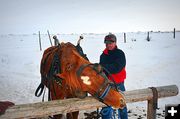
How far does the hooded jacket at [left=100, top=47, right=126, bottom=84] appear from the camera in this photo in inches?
148

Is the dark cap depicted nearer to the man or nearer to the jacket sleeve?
the man

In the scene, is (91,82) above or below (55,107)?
above

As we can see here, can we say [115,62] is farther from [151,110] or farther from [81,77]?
[81,77]

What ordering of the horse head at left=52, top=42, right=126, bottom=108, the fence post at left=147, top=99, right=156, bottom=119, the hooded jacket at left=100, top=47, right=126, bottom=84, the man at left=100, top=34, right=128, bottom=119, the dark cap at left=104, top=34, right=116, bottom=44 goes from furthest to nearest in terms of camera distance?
the dark cap at left=104, top=34, right=116, bottom=44 < the man at left=100, top=34, right=128, bottom=119 < the hooded jacket at left=100, top=47, right=126, bottom=84 < the fence post at left=147, top=99, right=156, bottom=119 < the horse head at left=52, top=42, right=126, bottom=108

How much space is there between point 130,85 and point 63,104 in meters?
6.90

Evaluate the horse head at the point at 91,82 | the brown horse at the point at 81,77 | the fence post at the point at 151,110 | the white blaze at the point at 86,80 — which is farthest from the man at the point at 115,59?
the white blaze at the point at 86,80

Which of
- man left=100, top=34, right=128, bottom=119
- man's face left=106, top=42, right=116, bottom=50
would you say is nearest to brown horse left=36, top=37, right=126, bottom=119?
man left=100, top=34, right=128, bottom=119

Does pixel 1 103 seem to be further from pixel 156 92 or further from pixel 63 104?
pixel 156 92

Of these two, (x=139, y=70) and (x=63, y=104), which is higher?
(x=63, y=104)

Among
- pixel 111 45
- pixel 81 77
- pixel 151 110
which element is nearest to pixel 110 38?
pixel 111 45

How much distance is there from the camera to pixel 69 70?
2734mm

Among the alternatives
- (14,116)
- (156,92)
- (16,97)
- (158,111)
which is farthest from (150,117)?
(16,97)

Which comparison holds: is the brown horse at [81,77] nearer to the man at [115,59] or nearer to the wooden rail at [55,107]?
the wooden rail at [55,107]

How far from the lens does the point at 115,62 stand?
393 centimetres
